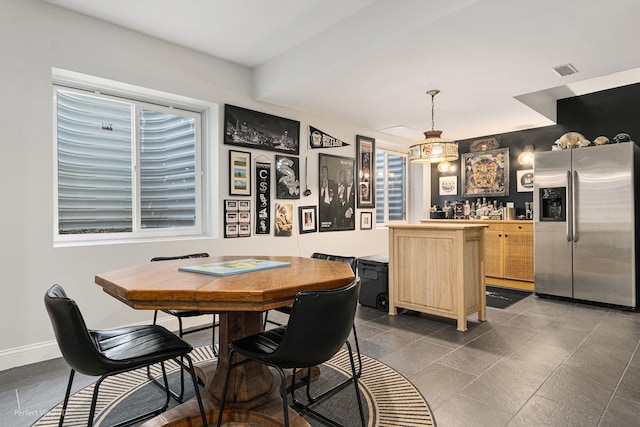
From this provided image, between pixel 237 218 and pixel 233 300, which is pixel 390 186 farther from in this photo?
pixel 233 300

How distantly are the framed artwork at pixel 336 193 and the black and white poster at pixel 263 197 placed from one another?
0.88 meters

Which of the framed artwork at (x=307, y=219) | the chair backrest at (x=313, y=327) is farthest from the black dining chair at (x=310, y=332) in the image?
the framed artwork at (x=307, y=219)

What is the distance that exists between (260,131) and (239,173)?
0.58m

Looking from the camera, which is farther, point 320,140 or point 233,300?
point 320,140

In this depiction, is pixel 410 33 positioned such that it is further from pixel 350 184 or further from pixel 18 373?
pixel 18 373

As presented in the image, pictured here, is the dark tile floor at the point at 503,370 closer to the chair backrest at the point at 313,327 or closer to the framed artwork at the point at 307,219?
the chair backrest at the point at 313,327

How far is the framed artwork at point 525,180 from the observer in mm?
5871

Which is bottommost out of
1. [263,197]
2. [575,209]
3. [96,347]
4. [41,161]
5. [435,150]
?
[96,347]

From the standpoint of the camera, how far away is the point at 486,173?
20.9ft

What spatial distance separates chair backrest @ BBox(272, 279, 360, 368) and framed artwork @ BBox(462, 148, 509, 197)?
18.0 feet

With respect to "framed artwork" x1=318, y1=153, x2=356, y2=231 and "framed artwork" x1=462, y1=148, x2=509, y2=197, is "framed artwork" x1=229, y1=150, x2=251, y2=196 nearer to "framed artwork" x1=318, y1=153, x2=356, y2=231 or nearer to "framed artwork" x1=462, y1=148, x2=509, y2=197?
"framed artwork" x1=318, y1=153, x2=356, y2=231

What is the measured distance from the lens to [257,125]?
4.22 m

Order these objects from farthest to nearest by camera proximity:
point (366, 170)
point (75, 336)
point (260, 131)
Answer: point (366, 170) < point (260, 131) < point (75, 336)

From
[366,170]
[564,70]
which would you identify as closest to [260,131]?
[366,170]
